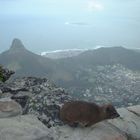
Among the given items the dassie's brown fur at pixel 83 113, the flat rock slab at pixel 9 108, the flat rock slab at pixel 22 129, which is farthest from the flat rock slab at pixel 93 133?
the flat rock slab at pixel 9 108

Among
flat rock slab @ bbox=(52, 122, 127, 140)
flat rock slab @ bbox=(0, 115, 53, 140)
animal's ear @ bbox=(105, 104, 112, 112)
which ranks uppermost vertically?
animal's ear @ bbox=(105, 104, 112, 112)

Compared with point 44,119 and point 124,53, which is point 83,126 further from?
point 124,53

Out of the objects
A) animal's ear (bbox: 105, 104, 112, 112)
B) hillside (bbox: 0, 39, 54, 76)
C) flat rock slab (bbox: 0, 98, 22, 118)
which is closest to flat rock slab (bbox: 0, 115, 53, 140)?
flat rock slab (bbox: 0, 98, 22, 118)

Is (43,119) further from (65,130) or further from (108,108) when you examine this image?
(108,108)

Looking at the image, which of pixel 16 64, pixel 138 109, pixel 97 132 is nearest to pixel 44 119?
pixel 97 132

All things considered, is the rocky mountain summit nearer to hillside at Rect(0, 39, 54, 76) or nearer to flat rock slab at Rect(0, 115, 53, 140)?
flat rock slab at Rect(0, 115, 53, 140)

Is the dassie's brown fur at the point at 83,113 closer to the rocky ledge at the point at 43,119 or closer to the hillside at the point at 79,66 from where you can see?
the rocky ledge at the point at 43,119
